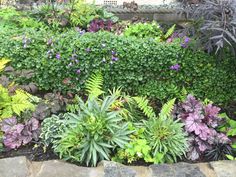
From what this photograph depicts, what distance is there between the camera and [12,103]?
361cm

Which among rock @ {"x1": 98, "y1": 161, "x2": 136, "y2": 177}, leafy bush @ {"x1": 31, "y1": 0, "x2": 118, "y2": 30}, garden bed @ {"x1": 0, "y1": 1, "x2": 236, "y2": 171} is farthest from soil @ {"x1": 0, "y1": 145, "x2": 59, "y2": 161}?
leafy bush @ {"x1": 31, "y1": 0, "x2": 118, "y2": 30}

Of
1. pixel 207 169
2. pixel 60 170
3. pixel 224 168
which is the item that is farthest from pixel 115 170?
pixel 224 168

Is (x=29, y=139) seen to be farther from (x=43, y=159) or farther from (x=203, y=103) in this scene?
(x=203, y=103)

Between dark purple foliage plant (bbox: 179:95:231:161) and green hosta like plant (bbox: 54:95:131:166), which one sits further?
→ dark purple foliage plant (bbox: 179:95:231:161)

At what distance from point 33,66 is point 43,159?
1.18m

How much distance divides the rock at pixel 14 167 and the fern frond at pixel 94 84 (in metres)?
1.11

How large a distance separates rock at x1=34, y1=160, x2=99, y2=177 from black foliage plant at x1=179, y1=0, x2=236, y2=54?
1768 mm

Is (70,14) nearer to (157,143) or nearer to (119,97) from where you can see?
(119,97)

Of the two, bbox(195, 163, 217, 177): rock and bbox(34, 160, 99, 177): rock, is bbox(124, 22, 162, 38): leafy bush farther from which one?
bbox(34, 160, 99, 177): rock

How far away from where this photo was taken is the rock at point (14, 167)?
3033 mm

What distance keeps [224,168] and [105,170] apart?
3.66ft

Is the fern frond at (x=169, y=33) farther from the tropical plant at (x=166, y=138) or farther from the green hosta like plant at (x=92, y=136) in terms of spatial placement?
the green hosta like plant at (x=92, y=136)

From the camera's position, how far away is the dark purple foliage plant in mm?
3588

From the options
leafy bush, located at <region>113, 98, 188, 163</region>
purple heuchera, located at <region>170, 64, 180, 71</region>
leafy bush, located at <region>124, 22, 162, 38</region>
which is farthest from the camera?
leafy bush, located at <region>124, 22, 162, 38</region>
